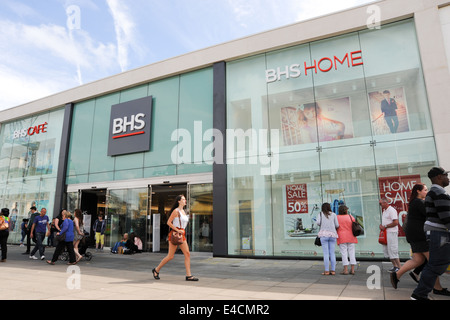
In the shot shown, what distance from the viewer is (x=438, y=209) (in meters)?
4.04

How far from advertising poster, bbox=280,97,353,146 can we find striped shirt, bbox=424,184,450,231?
6.44 metres

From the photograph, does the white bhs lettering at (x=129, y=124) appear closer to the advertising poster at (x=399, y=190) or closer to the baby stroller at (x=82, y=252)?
the baby stroller at (x=82, y=252)

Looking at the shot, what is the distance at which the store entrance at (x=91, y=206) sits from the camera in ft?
50.8

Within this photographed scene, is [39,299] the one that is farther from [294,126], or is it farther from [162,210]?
[162,210]

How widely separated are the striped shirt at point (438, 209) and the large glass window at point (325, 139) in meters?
5.59

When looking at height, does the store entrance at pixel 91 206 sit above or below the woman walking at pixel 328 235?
above

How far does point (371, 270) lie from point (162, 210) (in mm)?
10386

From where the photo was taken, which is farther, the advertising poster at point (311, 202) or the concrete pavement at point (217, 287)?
the advertising poster at point (311, 202)

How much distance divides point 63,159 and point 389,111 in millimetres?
16156

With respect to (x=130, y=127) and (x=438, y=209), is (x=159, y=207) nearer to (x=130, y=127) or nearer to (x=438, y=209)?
(x=130, y=127)

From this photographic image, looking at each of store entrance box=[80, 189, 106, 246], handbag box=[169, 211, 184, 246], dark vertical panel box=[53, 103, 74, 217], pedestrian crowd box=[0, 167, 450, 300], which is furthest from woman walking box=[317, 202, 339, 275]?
dark vertical panel box=[53, 103, 74, 217]

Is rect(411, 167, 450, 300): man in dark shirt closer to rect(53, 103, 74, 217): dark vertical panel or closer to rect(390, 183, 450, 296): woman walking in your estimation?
rect(390, 183, 450, 296): woman walking

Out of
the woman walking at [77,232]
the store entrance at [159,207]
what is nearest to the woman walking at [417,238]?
the woman walking at [77,232]
